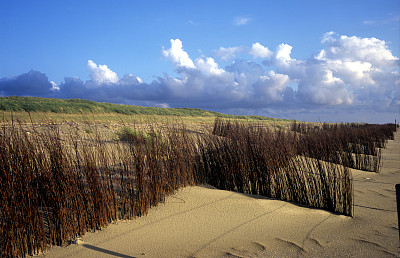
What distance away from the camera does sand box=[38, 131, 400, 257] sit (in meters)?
2.77

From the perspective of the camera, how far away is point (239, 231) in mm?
3234

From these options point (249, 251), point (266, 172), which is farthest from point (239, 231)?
point (266, 172)

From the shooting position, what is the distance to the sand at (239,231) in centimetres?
277

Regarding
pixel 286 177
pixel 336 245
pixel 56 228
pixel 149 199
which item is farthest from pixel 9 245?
pixel 286 177

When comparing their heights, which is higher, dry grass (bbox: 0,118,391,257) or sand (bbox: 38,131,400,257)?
dry grass (bbox: 0,118,391,257)

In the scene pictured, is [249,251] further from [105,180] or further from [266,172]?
[266,172]

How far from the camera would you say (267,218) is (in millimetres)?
3629

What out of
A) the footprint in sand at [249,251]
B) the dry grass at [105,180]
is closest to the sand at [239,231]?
the footprint in sand at [249,251]

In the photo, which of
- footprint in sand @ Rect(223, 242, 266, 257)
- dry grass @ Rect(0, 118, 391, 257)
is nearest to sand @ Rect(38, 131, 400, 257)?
footprint in sand @ Rect(223, 242, 266, 257)

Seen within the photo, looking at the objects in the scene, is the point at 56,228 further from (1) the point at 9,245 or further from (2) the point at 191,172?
(2) the point at 191,172

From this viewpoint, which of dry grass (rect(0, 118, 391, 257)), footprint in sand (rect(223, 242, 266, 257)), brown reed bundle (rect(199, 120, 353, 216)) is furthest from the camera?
brown reed bundle (rect(199, 120, 353, 216))

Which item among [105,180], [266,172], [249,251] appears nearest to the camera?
[249,251]

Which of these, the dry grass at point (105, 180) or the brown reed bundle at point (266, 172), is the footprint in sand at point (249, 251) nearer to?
the dry grass at point (105, 180)

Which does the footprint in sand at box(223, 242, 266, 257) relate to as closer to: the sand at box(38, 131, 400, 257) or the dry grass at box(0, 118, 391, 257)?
the sand at box(38, 131, 400, 257)
